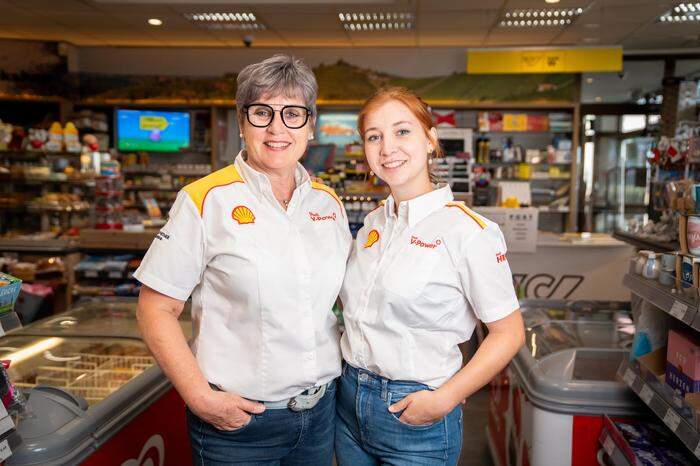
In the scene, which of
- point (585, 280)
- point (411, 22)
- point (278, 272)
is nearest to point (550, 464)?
point (278, 272)

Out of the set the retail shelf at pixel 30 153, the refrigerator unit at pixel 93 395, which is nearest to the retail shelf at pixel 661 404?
the refrigerator unit at pixel 93 395

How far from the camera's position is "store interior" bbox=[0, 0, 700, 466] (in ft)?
6.79

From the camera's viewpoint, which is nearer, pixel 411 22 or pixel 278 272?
pixel 278 272

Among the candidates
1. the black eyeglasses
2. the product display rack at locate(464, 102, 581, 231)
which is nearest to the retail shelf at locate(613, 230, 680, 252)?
the black eyeglasses

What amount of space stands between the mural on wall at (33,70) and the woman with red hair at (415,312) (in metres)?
8.53

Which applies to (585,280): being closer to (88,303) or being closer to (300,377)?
(88,303)

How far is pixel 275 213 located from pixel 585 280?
15.5 feet

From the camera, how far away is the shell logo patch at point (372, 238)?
1697 millimetres

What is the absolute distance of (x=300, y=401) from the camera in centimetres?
158

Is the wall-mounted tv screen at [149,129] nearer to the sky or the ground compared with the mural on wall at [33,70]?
nearer to the ground

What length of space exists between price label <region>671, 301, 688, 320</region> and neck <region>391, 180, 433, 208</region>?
0.80m

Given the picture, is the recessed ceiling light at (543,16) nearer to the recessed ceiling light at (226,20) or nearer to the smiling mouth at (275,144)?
the recessed ceiling light at (226,20)

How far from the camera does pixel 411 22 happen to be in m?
7.65

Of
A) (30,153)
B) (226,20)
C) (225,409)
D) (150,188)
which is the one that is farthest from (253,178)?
(150,188)
